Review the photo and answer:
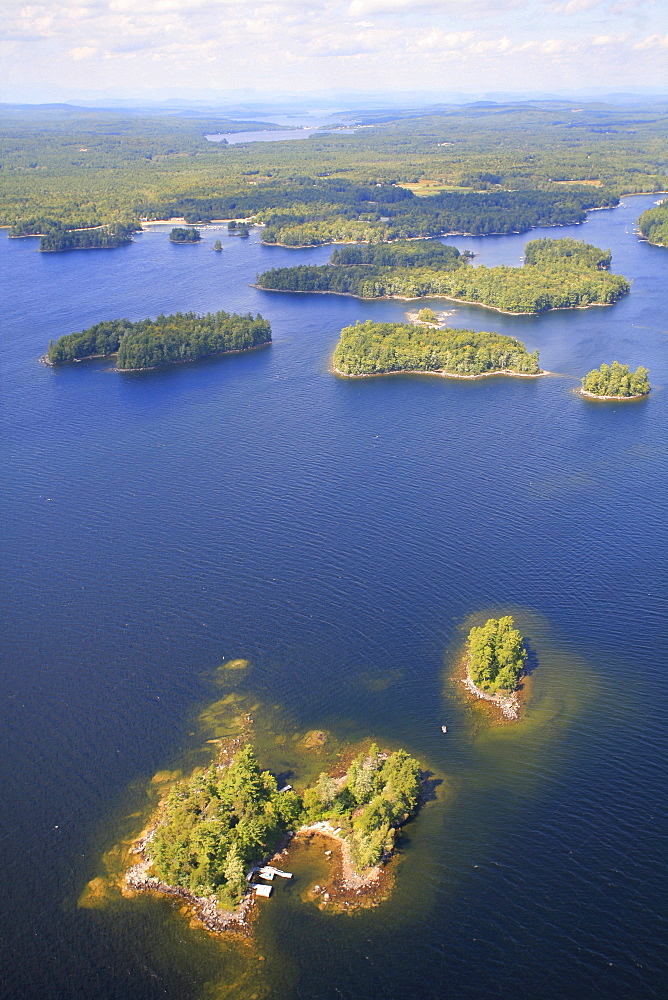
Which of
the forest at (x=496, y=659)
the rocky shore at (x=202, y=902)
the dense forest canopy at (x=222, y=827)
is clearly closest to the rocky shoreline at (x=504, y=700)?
the forest at (x=496, y=659)

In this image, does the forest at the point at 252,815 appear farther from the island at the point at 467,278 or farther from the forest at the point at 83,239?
the forest at the point at 83,239

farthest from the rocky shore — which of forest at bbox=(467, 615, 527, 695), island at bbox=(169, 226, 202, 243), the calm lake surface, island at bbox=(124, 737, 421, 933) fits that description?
island at bbox=(169, 226, 202, 243)

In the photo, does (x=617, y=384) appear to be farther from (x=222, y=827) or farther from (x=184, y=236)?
(x=184, y=236)

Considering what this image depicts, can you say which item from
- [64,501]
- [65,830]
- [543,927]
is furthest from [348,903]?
[64,501]

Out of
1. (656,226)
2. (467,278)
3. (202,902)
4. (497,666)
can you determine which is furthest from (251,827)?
(656,226)

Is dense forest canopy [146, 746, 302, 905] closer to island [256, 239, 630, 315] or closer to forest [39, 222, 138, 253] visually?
island [256, 239, 630, 315]
